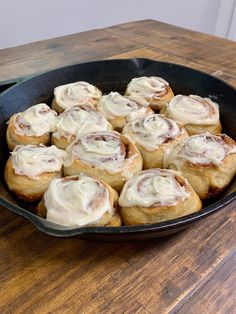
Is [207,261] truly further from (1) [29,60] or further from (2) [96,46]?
(2) [96,46]

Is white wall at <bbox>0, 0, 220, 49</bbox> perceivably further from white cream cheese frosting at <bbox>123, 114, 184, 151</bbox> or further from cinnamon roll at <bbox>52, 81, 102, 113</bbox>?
white cream cheese frosting at <bbox>123, 114, 184, 151</bbox>

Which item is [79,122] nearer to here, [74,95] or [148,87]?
[74,95]

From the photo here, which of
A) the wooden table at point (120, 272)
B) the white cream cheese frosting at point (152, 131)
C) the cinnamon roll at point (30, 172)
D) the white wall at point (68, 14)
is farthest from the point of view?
the white wall at point (68, 14)

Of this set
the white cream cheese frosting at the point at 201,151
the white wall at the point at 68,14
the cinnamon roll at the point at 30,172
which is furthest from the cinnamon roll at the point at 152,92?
the white wall at the point at 68,14

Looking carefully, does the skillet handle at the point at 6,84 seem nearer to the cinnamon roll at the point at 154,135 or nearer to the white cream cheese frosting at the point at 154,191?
the cinnamon roll at the point at 154,135

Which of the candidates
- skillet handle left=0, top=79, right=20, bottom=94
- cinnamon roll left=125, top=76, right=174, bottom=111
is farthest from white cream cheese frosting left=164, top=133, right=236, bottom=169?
skillet handle left=0, top=79, right=20, bottom=94

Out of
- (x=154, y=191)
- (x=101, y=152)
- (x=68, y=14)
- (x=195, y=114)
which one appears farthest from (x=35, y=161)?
(x=68, y=14)
